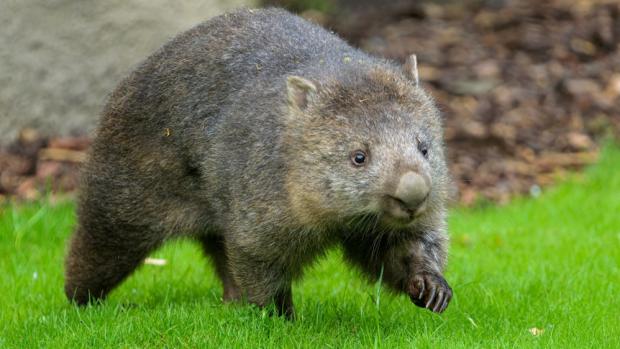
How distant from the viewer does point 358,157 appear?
582 centimetres

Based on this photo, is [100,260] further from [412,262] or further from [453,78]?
[453,78]

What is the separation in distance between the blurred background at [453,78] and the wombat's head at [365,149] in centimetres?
288

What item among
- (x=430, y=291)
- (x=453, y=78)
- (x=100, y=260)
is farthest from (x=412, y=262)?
(x=453, y=78)

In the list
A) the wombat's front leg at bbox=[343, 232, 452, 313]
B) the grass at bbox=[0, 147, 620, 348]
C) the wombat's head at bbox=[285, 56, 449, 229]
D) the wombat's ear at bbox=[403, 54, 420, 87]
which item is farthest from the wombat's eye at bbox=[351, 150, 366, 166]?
the grass at bbox=[0, 147, 620, 348]

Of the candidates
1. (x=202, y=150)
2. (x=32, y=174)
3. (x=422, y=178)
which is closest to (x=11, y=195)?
(x=32, y=174)

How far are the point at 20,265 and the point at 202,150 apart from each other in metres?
2.25

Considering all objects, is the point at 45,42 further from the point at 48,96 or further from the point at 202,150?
the point at 202,150

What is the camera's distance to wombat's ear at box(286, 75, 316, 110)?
20.4 ft

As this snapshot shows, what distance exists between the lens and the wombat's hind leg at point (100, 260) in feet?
23.6

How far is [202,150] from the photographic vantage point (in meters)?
6.78

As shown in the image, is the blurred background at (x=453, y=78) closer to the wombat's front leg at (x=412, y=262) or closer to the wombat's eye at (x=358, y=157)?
the wombat's front leg at (x=412, y=262)

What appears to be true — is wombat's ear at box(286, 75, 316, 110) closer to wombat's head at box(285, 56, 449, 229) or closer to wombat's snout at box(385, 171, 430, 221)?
wombat's head at box(285, 56, 449, 229)

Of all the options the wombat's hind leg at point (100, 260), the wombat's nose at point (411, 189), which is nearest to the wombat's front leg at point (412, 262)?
the wombat's nose at point (411, 189)

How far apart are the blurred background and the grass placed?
2.25 feet
